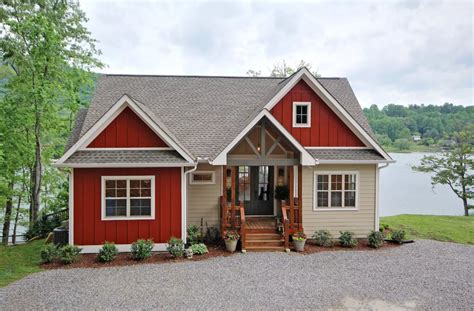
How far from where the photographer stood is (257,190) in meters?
14.2

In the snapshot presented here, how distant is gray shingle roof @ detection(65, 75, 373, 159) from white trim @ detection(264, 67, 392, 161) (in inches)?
20.0

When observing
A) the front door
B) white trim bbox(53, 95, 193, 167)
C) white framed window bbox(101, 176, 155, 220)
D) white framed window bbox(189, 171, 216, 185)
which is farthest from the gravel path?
white trim bbox(53, 95, 193, 167)

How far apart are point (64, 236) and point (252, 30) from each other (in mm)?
25903

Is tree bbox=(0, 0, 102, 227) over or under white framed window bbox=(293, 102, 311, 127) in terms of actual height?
over

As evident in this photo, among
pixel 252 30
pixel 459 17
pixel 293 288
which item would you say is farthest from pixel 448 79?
pixel 293 288

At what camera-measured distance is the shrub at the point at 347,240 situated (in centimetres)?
1234

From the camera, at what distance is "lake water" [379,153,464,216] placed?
30.6m

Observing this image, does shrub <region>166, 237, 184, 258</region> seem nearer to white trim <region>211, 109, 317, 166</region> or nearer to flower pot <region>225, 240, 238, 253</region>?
flower pot <region>225, 240, 238, 253</region>

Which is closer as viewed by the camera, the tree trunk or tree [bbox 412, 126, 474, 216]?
the tree trunk

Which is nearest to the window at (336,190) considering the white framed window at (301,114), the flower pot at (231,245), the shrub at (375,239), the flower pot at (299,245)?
the shrub at (375,239)

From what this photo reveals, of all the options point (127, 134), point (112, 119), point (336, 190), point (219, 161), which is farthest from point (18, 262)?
point (336, 190)

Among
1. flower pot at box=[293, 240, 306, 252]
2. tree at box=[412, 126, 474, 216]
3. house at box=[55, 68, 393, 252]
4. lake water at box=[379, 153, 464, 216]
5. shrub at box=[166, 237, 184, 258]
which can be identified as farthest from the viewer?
lake water at box=[379, 153, 464, 216]

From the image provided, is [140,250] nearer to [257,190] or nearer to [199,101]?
[257,190]

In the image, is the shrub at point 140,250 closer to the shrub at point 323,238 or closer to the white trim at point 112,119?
the white trim at point 112,119
